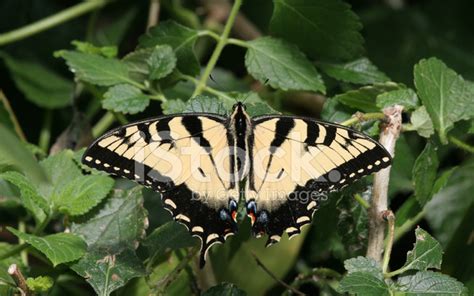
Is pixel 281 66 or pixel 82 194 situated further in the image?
pixel 281 66

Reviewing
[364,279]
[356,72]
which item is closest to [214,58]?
[356,72]

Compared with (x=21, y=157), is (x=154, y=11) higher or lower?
lower

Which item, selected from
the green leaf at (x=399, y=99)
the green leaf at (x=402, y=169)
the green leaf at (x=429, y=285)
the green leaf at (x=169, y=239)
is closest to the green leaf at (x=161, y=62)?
the green leaf at (x=169, y=239)

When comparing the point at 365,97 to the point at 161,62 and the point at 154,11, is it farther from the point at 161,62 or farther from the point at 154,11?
the point at 154,11


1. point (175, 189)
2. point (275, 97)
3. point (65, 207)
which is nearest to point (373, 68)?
point (275, 97)

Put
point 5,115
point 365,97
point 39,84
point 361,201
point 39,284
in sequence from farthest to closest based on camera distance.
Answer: point 39,84
point 5,115
point 365,97
point 361,201
point 39,284

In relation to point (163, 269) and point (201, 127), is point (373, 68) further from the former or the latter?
point (163, 269)

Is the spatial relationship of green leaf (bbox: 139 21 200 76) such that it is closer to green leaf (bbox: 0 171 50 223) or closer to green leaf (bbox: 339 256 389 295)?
green leaf (bbox: 0 171 50 223)

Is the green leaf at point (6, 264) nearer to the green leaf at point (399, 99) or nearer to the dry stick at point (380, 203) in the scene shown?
the dry stick at point (380, 203)
